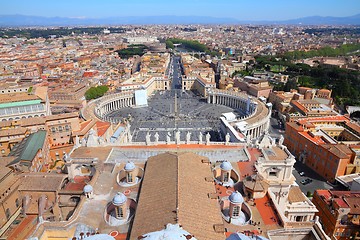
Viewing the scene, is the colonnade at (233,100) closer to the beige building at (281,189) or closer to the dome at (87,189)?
the beige building at (281,189)

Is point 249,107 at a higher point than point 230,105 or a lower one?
higher

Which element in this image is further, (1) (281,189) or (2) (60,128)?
(2) (60,128)

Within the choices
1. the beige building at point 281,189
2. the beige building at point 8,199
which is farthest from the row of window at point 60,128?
→ the beige building at point 281,189

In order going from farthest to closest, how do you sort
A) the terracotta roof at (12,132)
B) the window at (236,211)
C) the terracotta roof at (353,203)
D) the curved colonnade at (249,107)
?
the curved colonnade at (249,107) → the terracotta roof at (12,132) → the terracotta roof at (353,203) → the window at (236,211)

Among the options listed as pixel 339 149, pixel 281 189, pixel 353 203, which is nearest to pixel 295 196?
pixel 281 189

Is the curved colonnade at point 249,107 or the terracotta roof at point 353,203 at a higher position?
the terracotta roof at point 353,203

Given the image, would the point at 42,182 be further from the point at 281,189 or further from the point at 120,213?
the point at 281,189

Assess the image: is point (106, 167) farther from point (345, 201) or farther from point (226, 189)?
point (345, 201)
